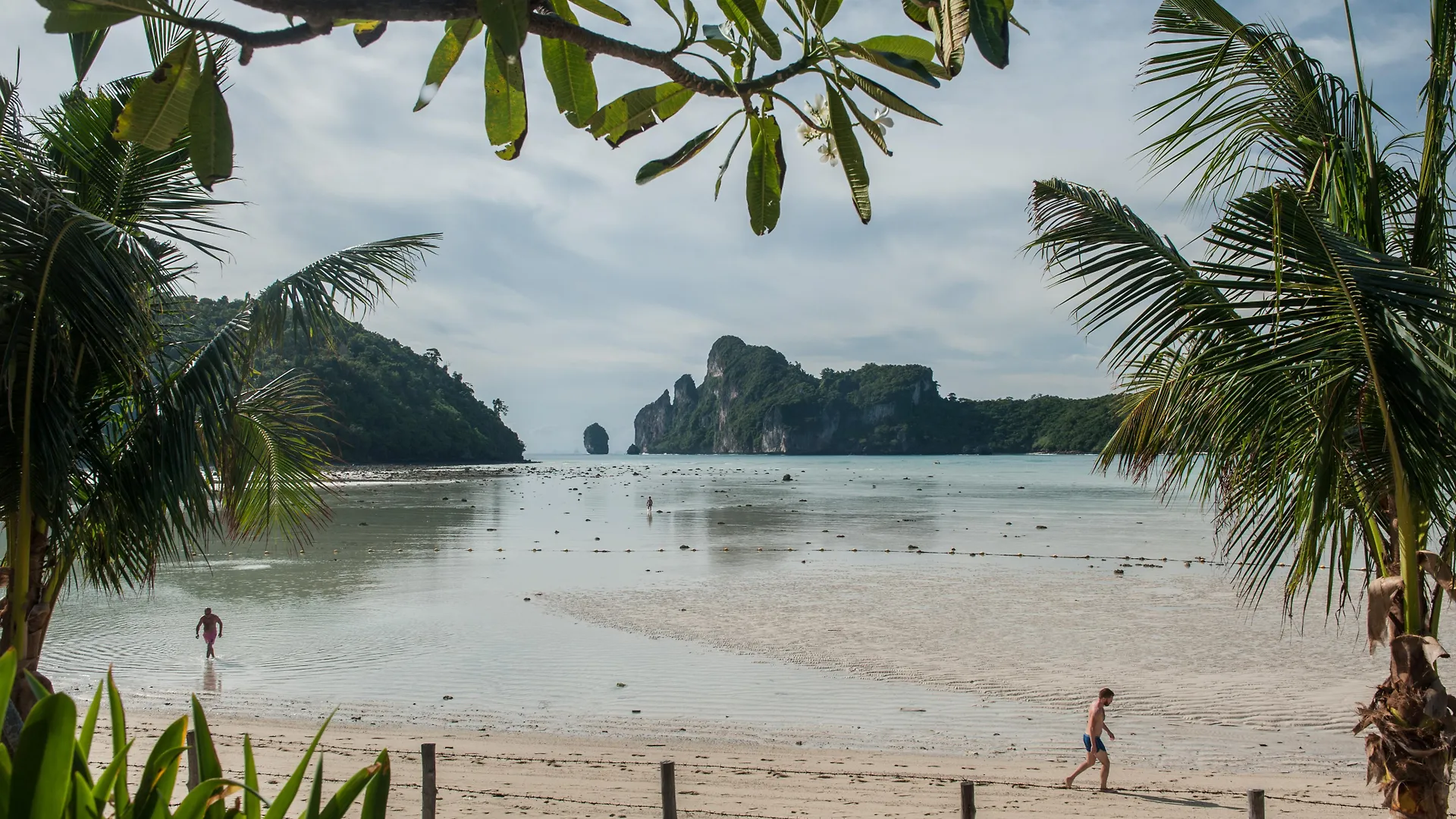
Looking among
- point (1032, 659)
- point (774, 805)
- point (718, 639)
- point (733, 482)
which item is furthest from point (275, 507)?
point (733, 482)

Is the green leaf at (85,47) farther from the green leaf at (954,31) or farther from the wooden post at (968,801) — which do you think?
the wooden post at (968,801)

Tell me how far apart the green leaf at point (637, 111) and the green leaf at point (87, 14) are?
564mm

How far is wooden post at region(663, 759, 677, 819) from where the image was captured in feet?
16.6

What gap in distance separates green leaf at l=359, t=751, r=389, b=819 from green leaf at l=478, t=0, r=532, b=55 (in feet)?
4.11

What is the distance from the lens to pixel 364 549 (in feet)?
78.9

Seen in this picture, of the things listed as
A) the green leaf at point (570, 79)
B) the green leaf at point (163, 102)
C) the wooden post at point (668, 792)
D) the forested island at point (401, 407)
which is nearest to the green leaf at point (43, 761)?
the green leaf at point (163, 102)

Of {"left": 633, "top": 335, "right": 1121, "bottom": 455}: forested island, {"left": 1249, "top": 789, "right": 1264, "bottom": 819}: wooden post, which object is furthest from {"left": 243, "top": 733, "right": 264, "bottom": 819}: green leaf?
{"left": 633, "top": 335, "right": 1121, "bottom": 455}: forested island

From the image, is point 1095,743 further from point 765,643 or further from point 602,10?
point 602,10

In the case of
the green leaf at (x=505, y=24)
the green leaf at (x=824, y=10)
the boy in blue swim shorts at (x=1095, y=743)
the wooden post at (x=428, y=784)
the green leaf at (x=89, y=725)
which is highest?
the green leaf at (x=824, y=10)

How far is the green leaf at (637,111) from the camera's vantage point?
1416 millimetres

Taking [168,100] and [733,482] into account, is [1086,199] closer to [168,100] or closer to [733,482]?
[168,100]

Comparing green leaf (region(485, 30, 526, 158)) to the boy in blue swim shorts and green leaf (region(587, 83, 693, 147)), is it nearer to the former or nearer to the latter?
green leaf (region(587, 83, 693, 147))

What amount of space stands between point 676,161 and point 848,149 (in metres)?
0.28

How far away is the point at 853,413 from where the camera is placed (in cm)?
15650
